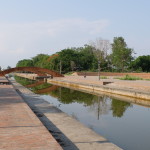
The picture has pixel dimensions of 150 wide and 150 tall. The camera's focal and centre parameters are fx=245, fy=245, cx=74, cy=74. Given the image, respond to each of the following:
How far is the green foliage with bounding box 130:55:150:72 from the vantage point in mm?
59281

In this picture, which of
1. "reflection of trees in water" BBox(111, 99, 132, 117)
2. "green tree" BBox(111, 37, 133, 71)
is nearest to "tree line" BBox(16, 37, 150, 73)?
"green tree" BBox(111, 37, 133, 71)

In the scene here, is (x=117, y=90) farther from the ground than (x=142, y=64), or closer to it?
closer to it

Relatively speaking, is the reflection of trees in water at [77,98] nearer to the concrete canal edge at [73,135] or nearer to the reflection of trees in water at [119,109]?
the reflection of trees in water at [119,109]

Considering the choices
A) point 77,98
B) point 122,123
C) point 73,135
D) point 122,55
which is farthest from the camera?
point 122,55

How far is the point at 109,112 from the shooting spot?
554 inches

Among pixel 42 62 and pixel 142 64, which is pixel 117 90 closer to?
pixel 142 64

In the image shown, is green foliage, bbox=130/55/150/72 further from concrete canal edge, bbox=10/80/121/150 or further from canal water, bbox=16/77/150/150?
concrete canal edge, bbox=10/80/121/150

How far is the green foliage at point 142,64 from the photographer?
59281 mm

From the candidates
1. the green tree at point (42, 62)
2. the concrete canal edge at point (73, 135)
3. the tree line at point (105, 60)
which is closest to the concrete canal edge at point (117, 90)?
the concrete canal edge at point (73, 135)

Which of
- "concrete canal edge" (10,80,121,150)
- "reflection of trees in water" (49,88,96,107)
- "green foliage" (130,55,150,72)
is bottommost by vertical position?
"reflection of trees in water" (49,88,96,107)

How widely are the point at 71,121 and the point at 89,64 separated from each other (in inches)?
2381

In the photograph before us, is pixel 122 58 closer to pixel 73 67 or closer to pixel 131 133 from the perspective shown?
pixel 73 67

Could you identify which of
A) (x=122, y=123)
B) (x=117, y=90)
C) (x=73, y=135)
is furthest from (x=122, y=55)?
(x=73, y=135)

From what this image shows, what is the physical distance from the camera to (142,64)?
6038 centimetres
